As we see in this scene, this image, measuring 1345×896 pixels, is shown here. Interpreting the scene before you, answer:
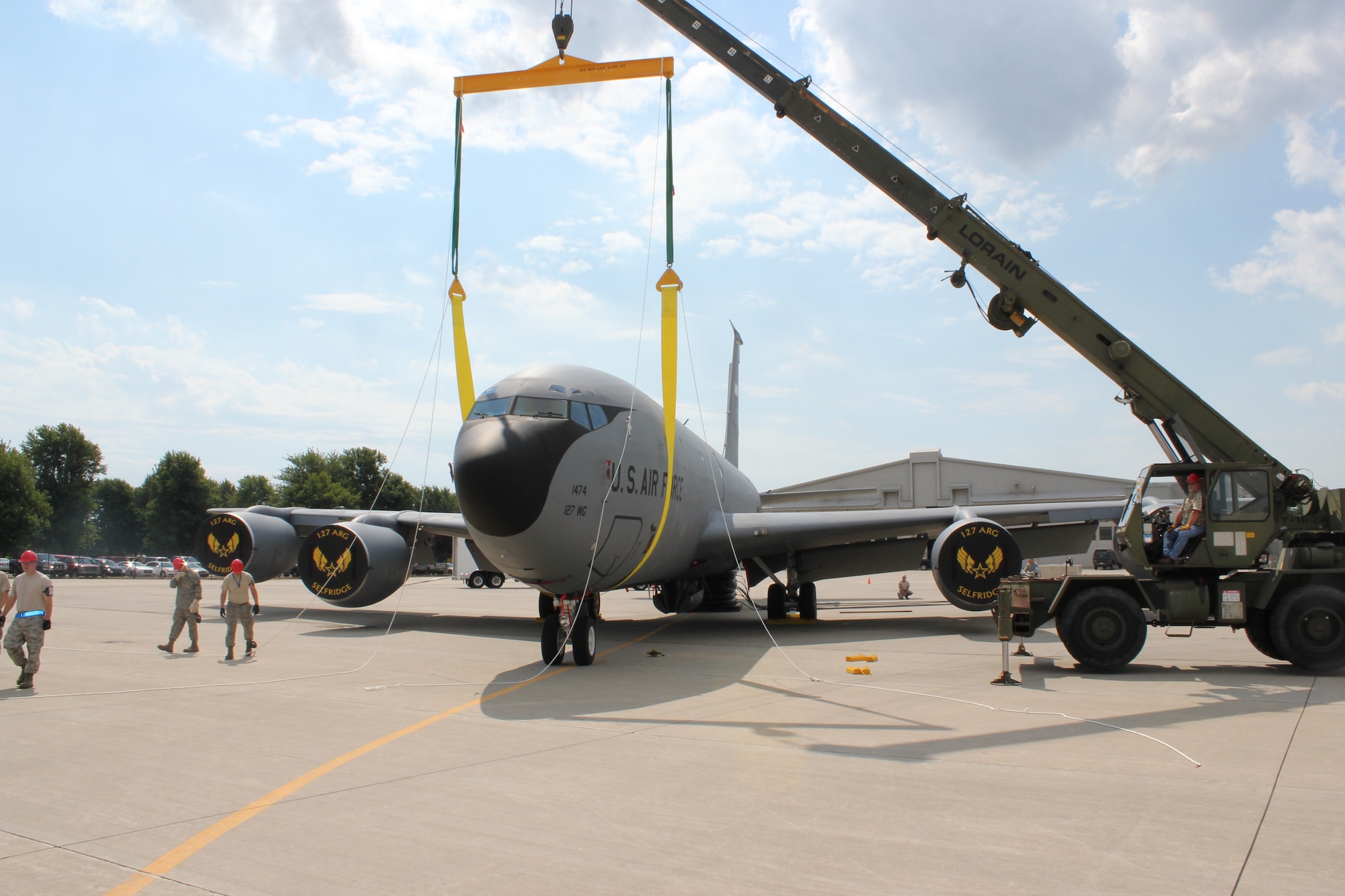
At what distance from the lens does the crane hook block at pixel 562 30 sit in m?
11.1

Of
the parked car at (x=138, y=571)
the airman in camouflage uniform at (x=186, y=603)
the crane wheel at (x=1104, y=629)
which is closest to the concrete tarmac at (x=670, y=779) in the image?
the crane wheel at (x=1104, y=629)

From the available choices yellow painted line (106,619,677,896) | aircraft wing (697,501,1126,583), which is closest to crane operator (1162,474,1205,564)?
aircraft wing (697,501,1126,583)

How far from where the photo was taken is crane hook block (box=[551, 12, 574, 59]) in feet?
36.5

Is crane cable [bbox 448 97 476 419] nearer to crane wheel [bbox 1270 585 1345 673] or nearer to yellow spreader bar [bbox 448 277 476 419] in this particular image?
yellow spreader bar [bbox 448 277 476 419]

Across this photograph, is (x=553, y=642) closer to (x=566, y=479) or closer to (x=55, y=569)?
(x=566, y=479)

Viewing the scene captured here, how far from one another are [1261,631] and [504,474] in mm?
9524

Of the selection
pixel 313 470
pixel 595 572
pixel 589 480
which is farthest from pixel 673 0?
pixel 313 470

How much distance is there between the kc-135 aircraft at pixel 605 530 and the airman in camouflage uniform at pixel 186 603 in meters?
3.83

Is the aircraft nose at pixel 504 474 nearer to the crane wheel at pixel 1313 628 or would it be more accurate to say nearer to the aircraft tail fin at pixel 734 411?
the crane wheel at pixel 1313 628

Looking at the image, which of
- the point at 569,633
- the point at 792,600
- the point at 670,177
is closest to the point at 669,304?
the point at 670,177

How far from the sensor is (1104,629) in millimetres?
10219

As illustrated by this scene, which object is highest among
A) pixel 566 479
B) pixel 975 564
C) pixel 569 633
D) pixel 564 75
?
pixel 564 75

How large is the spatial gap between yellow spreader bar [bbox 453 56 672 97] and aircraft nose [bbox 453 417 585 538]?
4899 mm

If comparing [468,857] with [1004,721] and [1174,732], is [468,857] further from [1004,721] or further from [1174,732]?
[1174,732]
